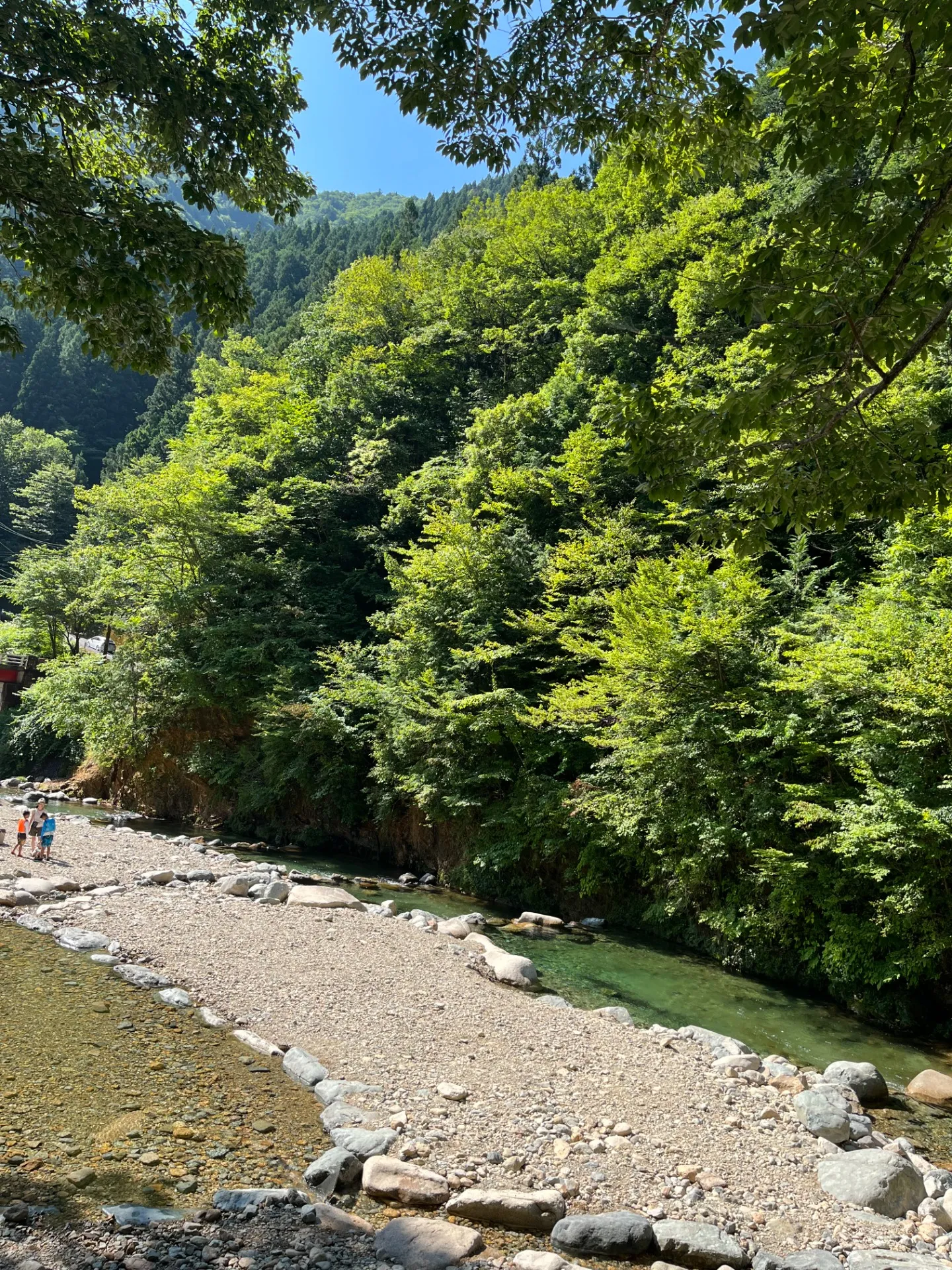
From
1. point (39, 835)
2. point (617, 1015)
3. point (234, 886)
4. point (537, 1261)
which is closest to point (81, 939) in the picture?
point (234, 886)

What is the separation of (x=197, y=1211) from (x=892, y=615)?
998 centimetres

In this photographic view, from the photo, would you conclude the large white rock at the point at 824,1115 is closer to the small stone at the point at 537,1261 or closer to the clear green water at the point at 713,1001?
the clear green water at the point at 713,1001

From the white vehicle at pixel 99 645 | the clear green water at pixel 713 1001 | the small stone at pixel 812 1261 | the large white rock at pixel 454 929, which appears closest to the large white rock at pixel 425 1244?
the small stone at pixel 812 1261

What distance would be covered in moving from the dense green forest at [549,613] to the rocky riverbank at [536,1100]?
404 centimetres

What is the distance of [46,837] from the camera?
43.9 ft

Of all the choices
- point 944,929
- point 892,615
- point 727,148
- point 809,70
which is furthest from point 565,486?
point 809,70

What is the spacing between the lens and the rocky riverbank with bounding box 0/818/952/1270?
4645 millimetres

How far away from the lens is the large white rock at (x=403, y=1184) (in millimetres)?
4590

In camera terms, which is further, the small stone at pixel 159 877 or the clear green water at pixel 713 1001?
the small stone at pixel 159 877

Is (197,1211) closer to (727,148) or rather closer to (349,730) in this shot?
(727,148)

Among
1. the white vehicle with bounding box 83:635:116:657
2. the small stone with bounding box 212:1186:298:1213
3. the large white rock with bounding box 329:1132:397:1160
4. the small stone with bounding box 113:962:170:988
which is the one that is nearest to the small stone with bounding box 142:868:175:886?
the small stone with bounding box 113:962:170:988

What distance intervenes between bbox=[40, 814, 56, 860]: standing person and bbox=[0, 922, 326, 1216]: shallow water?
6498 millimetres

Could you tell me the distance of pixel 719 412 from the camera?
4.34 meters

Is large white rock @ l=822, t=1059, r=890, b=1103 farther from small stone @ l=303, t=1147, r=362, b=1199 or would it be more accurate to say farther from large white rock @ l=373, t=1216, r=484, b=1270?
small stone @ l=303, t=1147, r=362, b=1199
